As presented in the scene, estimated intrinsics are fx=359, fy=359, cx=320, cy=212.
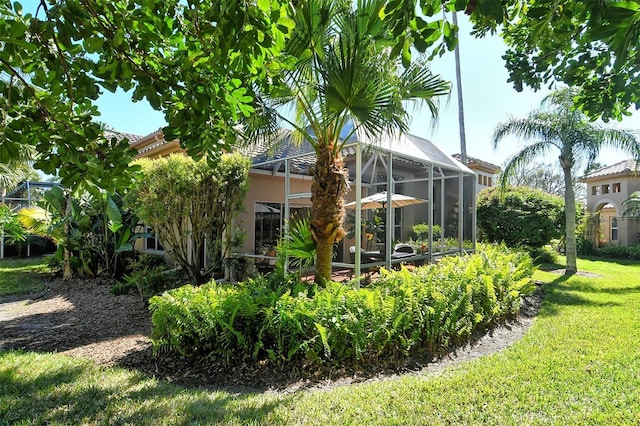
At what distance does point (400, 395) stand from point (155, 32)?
4437 mm

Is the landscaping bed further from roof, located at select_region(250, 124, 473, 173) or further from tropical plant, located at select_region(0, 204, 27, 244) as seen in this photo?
tropical plant, located at select_region(0, 204, 27, 244)

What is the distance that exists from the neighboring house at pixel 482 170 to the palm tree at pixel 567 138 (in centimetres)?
886

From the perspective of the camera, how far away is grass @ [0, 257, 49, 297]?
11.1 metres

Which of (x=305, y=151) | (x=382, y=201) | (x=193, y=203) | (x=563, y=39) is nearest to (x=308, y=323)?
(x=563, y=39)

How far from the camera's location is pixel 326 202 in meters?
6.60

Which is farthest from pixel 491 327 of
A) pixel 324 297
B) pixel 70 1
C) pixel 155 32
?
pixel 70 1

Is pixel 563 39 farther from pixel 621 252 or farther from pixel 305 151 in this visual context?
pixel 621 252

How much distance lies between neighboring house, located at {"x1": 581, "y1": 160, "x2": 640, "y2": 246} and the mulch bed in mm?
22513

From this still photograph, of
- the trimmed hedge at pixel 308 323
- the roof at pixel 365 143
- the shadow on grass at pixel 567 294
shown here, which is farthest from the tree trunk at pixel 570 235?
the trimmed hedge at pixel 308 323

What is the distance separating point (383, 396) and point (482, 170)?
25695mm

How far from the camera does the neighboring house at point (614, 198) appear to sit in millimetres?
25688

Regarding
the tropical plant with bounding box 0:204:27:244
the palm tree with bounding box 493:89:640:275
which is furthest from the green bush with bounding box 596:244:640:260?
the tropical plant with bounding box 0:204:27:244

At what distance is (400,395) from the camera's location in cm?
419

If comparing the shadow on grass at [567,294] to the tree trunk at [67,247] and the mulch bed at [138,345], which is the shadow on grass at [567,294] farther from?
the tree trunk at [67,247]
